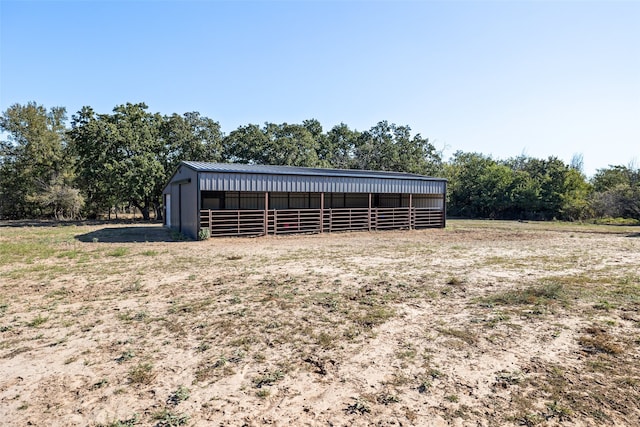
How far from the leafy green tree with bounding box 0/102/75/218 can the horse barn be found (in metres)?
13.8

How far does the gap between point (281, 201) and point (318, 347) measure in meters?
16.5

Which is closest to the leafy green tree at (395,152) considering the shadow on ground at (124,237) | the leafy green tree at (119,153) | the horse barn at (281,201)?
the horse barn at (281,201)

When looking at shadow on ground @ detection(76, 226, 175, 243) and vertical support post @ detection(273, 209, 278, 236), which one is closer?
shadow on ground @ detection(76, 226, 175, 243)

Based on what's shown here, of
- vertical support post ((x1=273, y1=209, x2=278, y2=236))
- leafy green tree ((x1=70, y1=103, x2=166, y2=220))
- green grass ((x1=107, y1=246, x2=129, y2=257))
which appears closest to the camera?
green grass ((x1=107, y1=246, x2=129, y2=257))

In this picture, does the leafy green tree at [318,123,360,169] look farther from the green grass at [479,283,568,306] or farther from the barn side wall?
the green grass at [479,283,568,306]

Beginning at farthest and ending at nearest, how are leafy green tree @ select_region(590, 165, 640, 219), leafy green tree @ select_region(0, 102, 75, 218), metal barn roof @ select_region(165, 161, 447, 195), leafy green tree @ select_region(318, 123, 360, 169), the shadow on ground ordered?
leafy green tree @ select_region(318, 123, 360, 169)
leafy green tree @ select_region(590, 165, 640, 219)
leafy green tree @ select_region(0, 102, 75, 218)
metal barn roof @ select_region(165, 161, 447, 195)
the shadow on ground

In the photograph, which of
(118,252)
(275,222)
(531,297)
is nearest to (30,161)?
(275,222)

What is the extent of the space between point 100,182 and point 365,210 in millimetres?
19208

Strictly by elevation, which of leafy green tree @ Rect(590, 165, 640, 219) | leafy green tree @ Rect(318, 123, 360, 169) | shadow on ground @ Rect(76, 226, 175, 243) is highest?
leafy green tree @ Rect(318, 123, 360, 169)

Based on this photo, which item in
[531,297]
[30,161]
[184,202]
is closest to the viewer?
[531,297]

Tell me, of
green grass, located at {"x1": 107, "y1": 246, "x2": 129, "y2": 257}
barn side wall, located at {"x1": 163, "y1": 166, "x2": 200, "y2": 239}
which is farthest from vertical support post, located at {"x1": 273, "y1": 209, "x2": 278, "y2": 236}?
green grass, located at {"x1": 107, "y1": 246, "x2": 129, "y2": 257}

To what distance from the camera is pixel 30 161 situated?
94.7 feet

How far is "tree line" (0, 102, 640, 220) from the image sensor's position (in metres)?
25.1

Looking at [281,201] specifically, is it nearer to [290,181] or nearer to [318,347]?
[290,181]
